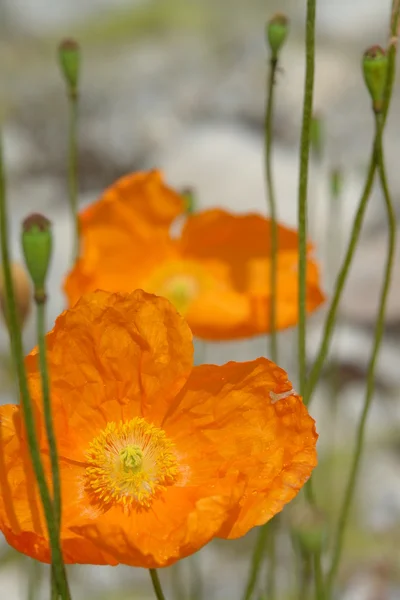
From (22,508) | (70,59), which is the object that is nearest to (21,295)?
(70,59)

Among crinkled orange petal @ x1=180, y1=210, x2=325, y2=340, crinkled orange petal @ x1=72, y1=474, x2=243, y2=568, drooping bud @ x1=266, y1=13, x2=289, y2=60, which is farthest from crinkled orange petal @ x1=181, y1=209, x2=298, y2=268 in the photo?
crinkled orange petal @ x1=72, y1=474, x2=243, y2=568

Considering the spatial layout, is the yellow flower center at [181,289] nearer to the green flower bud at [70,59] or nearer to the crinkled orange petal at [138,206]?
the crinkled orange petal at [138,206]

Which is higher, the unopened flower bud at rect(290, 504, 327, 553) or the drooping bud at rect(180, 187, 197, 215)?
the drooping bud at rect(180, 187, 197, 215)

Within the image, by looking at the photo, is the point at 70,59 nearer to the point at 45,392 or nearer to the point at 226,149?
the point at 45,392

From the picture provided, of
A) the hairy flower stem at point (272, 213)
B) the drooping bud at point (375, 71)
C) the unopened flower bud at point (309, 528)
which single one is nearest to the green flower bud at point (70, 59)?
the hairy flower stem at point (272, 213)

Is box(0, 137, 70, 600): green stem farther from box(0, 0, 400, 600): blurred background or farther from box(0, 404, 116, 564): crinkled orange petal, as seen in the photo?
box(0, 0, 400, 600): blurred background
